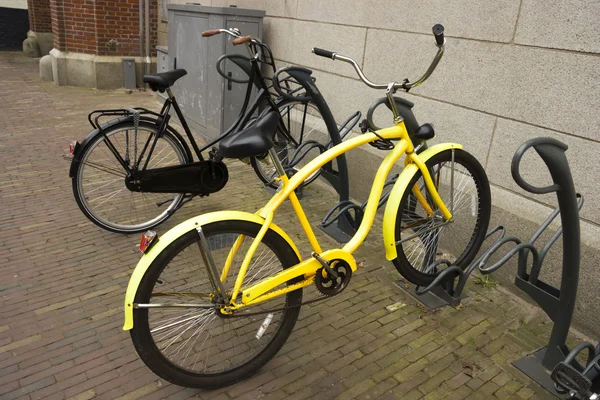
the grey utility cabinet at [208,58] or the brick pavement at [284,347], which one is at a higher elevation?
the grey utility cabinet at [208,58]

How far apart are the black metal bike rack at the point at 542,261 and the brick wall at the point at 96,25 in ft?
28.3

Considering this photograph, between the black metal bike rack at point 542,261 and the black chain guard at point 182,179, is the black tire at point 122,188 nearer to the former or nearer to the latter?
the black chain guard at point 182,179

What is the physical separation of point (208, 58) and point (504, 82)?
12.0ft

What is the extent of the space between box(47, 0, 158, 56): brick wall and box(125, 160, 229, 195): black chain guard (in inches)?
271

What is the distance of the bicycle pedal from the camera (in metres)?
2.29

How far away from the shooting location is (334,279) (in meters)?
2.67

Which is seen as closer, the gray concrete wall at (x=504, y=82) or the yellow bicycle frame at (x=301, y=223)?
the yellow bicycle frame at (x=301, y=223)

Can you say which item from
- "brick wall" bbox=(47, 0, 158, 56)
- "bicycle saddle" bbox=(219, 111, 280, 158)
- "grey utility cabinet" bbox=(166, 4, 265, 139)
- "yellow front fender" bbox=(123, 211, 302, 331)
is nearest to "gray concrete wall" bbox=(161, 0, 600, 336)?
"grey utility cabinet" bbox=(166, 4, 265, 139)

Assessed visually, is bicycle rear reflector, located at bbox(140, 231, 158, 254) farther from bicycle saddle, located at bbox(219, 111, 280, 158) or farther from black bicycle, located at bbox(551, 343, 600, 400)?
black bicycle, located at bbox(551, 343, 600, 400)

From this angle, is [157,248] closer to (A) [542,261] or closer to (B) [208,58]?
(A) [542,261]

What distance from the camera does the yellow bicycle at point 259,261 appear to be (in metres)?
2.28

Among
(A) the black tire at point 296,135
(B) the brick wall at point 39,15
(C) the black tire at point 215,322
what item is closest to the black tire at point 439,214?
(C) the black tire at point 215,322

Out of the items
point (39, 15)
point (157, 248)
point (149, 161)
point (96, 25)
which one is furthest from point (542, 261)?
point (39, 15)

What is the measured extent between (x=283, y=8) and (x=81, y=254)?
3.74 meters
